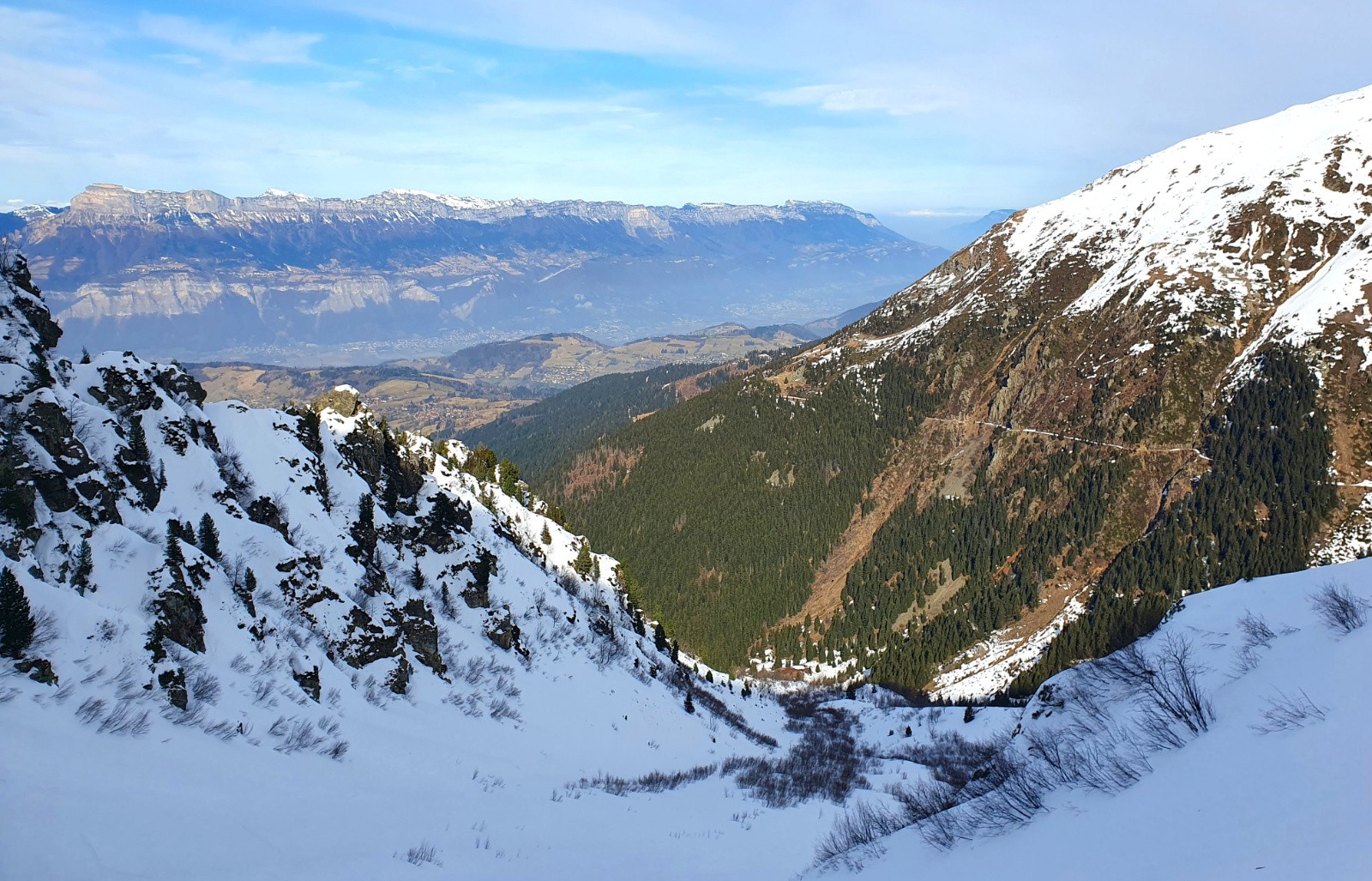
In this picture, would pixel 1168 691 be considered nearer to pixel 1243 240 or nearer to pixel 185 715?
pixel 185 715

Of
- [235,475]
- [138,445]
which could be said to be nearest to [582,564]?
[235,475]

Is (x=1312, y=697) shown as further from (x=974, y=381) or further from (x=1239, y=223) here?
(x=1239, y=223)

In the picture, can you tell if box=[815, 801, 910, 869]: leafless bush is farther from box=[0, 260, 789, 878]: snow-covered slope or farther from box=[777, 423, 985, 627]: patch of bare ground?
box=[777, 423, 985, 627]: patch of bare ground

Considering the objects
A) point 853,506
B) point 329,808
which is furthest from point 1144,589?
point 329,808

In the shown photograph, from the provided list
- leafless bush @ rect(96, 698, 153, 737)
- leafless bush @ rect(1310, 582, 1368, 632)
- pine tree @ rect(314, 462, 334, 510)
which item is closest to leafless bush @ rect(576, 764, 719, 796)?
leafless bush @ rect(96, 698, 153, 737)

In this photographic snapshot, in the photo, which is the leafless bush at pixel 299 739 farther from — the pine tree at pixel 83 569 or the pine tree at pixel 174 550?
the pine tree at pixel 83 569

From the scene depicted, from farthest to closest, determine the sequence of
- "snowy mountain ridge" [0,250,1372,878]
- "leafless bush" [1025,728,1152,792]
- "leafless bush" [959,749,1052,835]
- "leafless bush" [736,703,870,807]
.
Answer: "leafless bush" [736,703,870,807], "leafless bush" [959,749,1052,835], "leafless bush" [1025,728,1152,792], "snowy mountain ridge" [0,250,1372,878]
